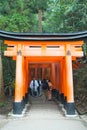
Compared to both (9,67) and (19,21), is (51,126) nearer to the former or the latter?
(19,21)

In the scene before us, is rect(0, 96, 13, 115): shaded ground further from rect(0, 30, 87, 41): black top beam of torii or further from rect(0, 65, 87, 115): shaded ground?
rect(0, 30, 87, 41): black top beam of torii

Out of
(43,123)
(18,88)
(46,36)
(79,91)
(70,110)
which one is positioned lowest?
(43,123)

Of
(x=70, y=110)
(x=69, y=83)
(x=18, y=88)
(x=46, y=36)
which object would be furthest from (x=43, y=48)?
(x=70, y=110)

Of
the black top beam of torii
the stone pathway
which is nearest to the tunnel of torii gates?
the black top beam of torii

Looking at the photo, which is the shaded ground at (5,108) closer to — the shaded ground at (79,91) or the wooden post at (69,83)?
the shaded ground at (79,91)

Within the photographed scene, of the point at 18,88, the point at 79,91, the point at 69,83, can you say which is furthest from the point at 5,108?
the point at 79,91

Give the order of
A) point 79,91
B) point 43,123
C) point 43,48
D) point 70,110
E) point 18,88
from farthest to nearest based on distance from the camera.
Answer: point 79,91
point 43,48
point 18,88
point 70,110
point 43,123

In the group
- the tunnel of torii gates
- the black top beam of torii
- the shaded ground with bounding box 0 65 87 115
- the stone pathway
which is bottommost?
the stone pathway

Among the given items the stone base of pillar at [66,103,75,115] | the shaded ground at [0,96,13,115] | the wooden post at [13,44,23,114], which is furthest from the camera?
the shaded ground at [0,96,13,115]

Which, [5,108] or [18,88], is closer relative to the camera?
[18,88]

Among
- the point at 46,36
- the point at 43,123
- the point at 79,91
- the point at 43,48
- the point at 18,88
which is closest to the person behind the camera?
the point at 43,123

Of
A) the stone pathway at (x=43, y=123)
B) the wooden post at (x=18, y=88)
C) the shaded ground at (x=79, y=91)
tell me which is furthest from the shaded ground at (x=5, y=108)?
the stone pathway at (x=43, y=123)

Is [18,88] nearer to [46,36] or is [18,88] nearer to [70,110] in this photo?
[70,110]

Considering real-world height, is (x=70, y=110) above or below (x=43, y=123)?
above
